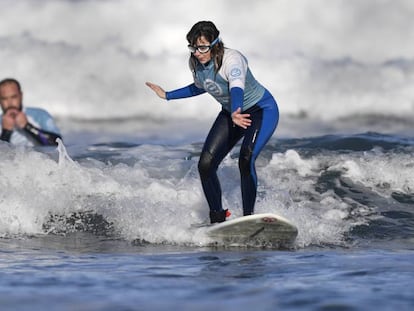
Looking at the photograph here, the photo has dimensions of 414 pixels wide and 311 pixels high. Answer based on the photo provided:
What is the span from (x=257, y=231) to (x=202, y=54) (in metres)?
1.59

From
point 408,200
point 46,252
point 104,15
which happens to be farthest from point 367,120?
point 46,252

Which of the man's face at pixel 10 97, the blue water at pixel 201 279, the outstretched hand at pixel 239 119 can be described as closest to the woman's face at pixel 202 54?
the outstretched hand at pixel 239 119

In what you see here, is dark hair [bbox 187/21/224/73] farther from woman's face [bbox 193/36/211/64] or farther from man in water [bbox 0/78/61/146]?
man in water [bbox 0/78/61/146]

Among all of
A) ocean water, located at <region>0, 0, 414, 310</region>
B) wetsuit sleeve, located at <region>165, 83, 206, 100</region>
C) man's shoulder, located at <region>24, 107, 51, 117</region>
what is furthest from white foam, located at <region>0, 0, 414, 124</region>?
wetsuit sleeve, located at <region>165, 83, 206, 100</region>

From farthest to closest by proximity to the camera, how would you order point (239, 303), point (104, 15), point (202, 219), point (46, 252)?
point (104, 15) → point (202, 219) → point (46, 252) → point (239, 303)

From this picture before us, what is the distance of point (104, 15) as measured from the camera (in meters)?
28.2

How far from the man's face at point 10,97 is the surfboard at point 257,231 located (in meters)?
5.72

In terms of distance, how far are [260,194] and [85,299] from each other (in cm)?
501

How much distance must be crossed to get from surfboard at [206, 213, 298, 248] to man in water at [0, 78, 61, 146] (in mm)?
5224

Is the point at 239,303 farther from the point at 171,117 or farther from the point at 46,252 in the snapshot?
the point at 171,117

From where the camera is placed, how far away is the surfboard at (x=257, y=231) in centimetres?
812

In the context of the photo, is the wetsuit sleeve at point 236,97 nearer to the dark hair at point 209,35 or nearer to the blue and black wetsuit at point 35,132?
the dark hair at point 209,35

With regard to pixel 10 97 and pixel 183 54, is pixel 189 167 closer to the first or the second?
pixel 10 97

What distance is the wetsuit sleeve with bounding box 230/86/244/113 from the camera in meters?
7.73
